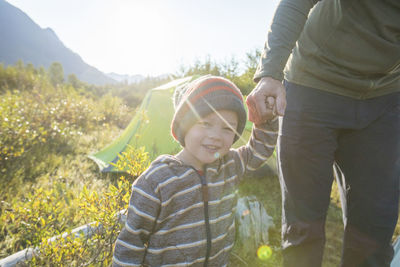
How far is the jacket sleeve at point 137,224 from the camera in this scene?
1.03m

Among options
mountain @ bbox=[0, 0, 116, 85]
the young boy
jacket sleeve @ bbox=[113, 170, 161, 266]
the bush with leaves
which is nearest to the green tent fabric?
the bush with leaves

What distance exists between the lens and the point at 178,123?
124 centimetres

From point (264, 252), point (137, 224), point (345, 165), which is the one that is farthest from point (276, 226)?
point (137, 224)

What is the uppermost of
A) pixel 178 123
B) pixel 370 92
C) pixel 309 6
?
pixel 309 6

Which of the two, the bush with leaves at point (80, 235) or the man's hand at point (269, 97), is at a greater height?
the man's hand at point (269, 97)

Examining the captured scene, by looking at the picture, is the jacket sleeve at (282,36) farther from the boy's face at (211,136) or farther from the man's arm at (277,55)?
the boy's face at (211,136)

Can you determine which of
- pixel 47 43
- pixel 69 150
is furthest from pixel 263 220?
pixel 47 43

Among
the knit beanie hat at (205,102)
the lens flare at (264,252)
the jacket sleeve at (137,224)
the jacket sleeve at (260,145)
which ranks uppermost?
the knit beanie hat at (205,102)

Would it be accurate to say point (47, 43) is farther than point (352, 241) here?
Yes

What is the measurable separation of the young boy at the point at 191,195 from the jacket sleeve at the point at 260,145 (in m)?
0.02

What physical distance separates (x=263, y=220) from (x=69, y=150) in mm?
3685

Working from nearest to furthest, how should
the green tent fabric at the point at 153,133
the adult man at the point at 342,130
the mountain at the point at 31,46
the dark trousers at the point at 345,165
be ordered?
the adult man at the point at 342,130 → the dark trousers at the point at 345,165 → the green tent fabric at the point at 153,133 → the mountain at the point at 31,46

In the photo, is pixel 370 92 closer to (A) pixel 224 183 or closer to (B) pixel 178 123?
(A) pixel 224 183

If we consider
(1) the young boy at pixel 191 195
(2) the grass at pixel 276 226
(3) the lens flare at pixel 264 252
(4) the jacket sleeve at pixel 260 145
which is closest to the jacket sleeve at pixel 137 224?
(1) the young boy at pixel 191 195
